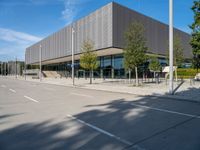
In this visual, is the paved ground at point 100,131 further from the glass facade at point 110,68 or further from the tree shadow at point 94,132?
the glass facade at point 110,68

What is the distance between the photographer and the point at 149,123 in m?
6.72

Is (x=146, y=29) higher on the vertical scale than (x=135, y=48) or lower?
higher

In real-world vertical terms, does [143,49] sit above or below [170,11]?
below

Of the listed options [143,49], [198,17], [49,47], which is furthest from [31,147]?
[49,47]

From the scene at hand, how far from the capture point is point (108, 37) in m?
35.4

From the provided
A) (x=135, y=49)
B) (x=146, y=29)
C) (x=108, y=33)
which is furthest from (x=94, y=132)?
(x=146, y=29)

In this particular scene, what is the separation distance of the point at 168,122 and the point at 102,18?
32.6 metres

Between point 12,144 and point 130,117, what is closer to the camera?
point 12,144

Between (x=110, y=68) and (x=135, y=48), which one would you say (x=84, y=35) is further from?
(x=135, y=48)

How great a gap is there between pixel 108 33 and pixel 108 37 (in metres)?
0.73

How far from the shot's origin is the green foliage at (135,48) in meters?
22.9

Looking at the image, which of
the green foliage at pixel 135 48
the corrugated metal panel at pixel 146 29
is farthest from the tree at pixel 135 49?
the corrugated metal panel at pixel 146 29

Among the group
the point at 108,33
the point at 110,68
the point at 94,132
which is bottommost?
the point at 94,132

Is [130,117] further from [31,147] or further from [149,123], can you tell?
[31,147]
